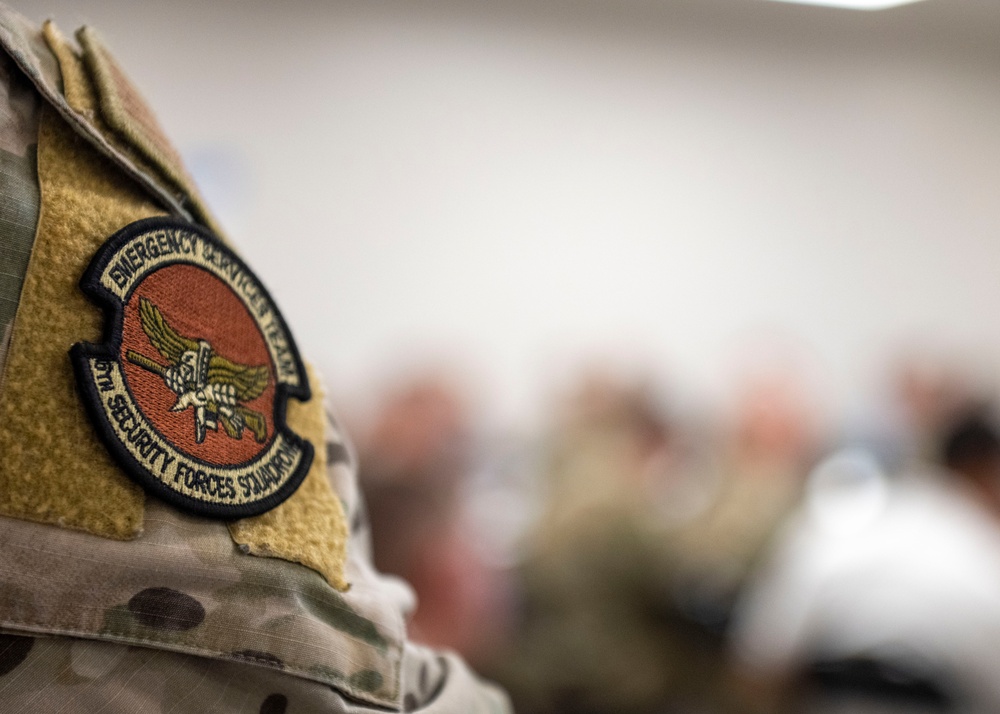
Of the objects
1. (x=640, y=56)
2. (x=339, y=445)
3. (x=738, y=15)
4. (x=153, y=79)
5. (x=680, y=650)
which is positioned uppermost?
(x=738, y=15)

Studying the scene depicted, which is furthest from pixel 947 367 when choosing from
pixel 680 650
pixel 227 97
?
pixel 227 97

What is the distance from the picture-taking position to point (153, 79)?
5.45 ft

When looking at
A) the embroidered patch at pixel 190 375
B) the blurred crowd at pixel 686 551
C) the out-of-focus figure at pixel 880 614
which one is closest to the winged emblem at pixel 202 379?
the embroidered patch at pixel 190 375

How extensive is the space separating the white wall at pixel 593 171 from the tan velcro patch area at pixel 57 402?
141 cm

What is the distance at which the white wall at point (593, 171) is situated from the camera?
171cm

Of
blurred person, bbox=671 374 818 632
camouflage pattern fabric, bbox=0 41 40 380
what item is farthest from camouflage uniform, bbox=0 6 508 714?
blurred person, bbox=671 374 818 632

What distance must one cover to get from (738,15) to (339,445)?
1.84 m

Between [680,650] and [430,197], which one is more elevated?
[430,197]

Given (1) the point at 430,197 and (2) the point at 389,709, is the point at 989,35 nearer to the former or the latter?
(1) the point at 430,197

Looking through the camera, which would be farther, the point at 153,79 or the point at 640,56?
the point at 640,56

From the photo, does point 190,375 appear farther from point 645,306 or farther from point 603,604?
point 645,306

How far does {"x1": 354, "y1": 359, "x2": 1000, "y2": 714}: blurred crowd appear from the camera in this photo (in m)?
1.51

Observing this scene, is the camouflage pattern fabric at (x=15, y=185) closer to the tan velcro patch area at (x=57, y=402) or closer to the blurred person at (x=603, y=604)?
the tan velcro patch area at (x=57, y=402)

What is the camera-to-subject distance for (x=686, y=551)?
161 cm
